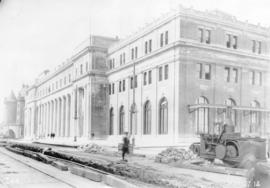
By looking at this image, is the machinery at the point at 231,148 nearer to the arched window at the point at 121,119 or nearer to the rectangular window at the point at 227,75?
the rectangular window at the point at 227,75

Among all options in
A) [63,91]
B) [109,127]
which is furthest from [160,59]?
[63,91]

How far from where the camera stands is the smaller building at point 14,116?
118688mm

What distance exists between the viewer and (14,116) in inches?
5064

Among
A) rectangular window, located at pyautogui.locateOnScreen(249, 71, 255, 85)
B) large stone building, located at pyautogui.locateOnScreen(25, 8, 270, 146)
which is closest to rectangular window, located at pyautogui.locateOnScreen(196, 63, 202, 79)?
large stone building, located at pyautogui.locateOnScreen(25, 8, 270, 146)

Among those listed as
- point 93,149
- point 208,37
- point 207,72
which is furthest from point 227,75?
point 93,149

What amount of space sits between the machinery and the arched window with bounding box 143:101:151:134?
68.5 feet

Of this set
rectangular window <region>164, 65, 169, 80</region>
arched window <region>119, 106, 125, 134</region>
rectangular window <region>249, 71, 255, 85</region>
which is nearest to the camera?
rectangular window <region>164, 65, 169, 80</region>

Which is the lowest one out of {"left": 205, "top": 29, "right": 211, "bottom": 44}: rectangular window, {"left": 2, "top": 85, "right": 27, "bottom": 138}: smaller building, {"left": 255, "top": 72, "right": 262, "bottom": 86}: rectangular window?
{"left": 2, "top": 85, "right": 27, "bottom": 138}: smaller building

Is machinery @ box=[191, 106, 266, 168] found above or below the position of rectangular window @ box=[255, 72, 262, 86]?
below

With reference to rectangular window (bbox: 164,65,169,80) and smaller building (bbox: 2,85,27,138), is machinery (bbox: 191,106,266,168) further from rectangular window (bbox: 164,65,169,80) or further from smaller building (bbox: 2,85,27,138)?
smaller building (bbox: 2,85,27,138)

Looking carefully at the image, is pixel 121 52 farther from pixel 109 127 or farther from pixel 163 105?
pixel 163 105

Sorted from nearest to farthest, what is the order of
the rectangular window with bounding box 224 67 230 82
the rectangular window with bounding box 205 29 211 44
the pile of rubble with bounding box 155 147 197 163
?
the pile of rubble with bounding box 155 147 197 163
the rectangular window with bounding box 205 29 211 44
the rectangular window with bounding box 224 67 230 82

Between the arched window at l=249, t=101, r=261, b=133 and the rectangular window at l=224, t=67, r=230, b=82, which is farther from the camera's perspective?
the rectangular window at l=224, t=67, r=230, b=82

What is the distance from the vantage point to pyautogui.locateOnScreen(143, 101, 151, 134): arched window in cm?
3962
